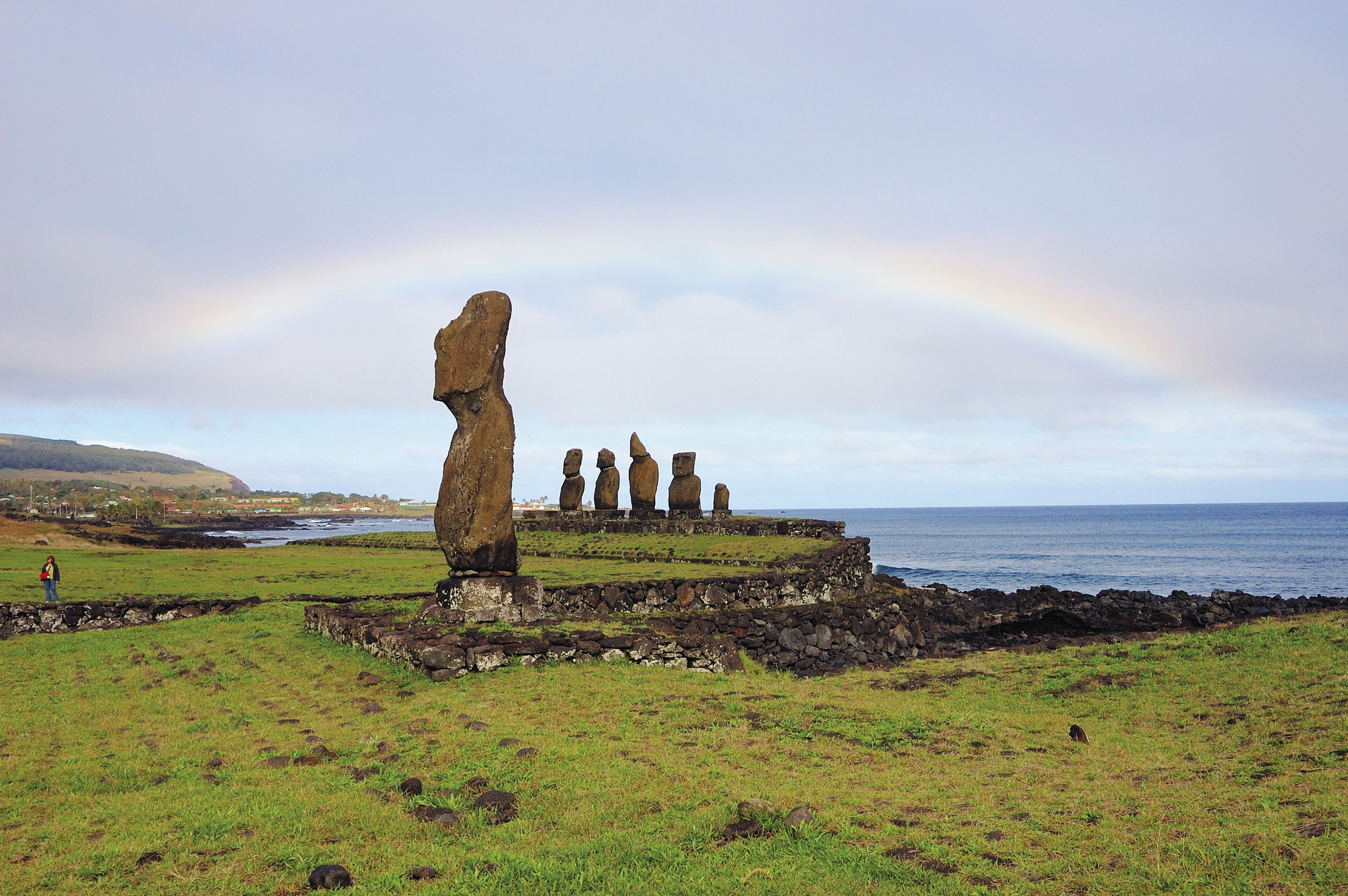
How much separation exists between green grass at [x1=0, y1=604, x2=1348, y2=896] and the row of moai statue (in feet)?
79.6

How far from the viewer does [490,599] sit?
1447 centimetres

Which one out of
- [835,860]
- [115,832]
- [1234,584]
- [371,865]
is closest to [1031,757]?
[835,860]

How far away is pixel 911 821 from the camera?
244 inches

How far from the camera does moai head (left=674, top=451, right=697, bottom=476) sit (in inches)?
1496

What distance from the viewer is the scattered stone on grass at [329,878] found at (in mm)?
5273

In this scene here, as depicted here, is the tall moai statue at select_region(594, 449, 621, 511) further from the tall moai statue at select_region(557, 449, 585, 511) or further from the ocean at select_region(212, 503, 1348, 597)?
the ocean at select_region(212, 503, 1348, 597)

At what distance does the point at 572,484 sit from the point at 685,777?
34416mm

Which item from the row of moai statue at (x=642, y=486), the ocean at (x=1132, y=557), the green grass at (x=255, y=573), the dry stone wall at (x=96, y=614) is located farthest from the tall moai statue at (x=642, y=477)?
the ocean at (x=1132, y=557)

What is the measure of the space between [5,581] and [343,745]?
17.8 metres

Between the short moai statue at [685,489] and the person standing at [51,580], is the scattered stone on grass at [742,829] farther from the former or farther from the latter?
the short moai statue at [685,489]

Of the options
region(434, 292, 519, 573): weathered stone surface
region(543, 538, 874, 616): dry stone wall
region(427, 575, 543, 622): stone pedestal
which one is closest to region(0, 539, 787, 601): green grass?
region(543, 538, 874, 616): dry stone wall

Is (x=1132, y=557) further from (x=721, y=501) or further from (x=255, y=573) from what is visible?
(x=255, y=573)

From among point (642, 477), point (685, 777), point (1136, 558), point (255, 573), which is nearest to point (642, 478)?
point (642, 477)

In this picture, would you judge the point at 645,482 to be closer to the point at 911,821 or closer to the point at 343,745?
the point at 343,745
